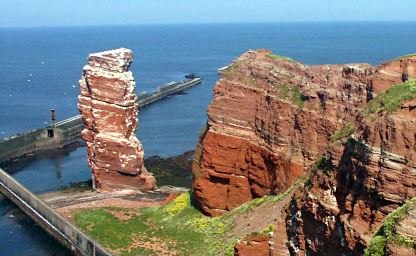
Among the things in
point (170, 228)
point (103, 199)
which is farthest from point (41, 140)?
point (170, 228)

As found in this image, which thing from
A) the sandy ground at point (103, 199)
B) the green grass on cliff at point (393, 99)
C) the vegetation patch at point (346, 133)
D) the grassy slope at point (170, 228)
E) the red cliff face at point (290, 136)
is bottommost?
the sandy ground at point (103, 199)

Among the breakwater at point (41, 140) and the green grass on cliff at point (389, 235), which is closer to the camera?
the green grass on cliff at point (389, 235)

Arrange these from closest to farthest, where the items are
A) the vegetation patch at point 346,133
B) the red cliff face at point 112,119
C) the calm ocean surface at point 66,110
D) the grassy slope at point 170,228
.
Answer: the vegetation patch at point 346,133 < the grassy slope at point 170,228 < the calm ocean surface at point 66,110 < the red cliff face at point 112,119

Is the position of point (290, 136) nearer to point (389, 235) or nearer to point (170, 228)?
point (170, 228)

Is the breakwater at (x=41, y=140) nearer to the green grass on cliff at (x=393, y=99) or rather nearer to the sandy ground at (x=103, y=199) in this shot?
the sandy ground at (x=103, y=199)

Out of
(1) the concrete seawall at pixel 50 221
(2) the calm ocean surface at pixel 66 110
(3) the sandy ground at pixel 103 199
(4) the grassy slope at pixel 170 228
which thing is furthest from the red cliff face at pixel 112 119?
(2) the calm ocean surface at pixel 66 110
